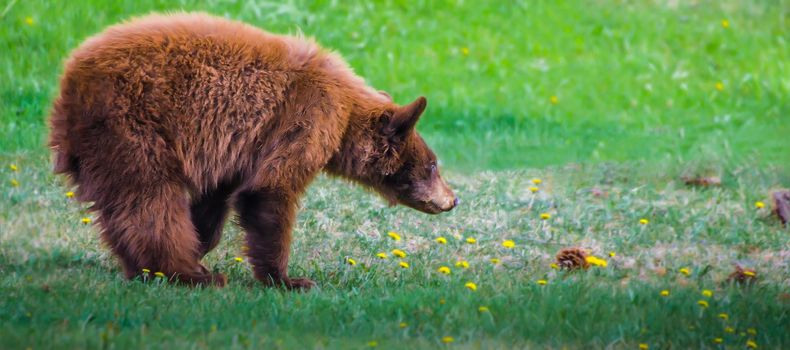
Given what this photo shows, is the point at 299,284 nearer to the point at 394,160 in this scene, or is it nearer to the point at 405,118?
the point at 394,160

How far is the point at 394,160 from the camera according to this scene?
7.39m

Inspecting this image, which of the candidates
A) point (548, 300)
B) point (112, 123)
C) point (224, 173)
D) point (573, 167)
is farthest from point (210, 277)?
point (573, 167)

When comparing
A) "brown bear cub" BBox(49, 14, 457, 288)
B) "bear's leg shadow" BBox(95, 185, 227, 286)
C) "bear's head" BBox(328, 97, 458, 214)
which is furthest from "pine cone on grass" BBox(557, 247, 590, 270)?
"bear's leg shadow" BBox(95, 185, 227, 286)

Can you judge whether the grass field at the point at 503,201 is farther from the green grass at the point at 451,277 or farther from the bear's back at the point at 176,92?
the bear's back at the point at 176,92

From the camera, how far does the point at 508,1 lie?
17.2 metres

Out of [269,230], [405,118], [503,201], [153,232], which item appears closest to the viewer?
[153,232]

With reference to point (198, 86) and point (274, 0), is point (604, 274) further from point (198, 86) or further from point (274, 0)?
point (274, 0)

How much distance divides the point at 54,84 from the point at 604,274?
7453mm

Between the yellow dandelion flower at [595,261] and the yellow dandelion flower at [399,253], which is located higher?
the yellow dandelion flower at [595,261]

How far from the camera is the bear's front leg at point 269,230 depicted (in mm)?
6637

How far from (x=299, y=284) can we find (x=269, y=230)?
1.32 feet

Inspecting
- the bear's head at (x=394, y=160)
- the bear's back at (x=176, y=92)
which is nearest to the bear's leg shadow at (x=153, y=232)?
the bear's back at (x=176, y=92)

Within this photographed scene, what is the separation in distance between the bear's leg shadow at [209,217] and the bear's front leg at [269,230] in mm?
534

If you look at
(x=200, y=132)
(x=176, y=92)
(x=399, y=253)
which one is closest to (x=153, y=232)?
(x=200, y=132)
